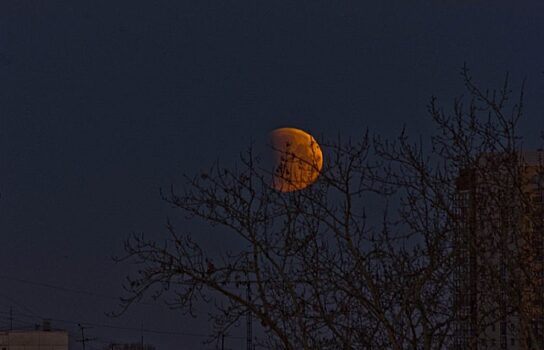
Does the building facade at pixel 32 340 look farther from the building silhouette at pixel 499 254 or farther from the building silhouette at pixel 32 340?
the building silhouette at pixel 499 254

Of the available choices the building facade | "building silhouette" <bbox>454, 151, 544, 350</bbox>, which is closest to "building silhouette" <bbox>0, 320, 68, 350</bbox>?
the building facade

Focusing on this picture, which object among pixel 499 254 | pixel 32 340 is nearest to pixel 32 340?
pixel 32 340

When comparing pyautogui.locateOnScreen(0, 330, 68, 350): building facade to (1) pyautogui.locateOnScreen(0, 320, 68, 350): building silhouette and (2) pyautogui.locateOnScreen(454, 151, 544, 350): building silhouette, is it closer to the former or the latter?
(1) pyautogui.locateOnScreen(0, 320, 68, 350): building silhouette

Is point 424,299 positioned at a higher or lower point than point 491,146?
lower

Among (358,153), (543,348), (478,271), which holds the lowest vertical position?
(543,348)

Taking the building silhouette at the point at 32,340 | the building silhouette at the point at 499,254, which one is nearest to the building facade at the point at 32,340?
the building silhouette at the point at 32,340

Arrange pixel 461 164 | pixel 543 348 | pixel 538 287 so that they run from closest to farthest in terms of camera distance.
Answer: pixel 543 348 → pixel 538 287 → pixel 461 164

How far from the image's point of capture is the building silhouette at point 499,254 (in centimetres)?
964

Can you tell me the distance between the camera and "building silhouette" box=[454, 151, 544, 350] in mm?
9641

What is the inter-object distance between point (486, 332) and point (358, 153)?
1984 mm

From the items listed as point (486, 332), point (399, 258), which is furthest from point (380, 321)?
point (486, 332)

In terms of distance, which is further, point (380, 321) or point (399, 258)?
point (399, 258)

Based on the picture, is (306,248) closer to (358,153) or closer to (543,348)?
(358,153)

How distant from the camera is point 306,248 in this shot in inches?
396
